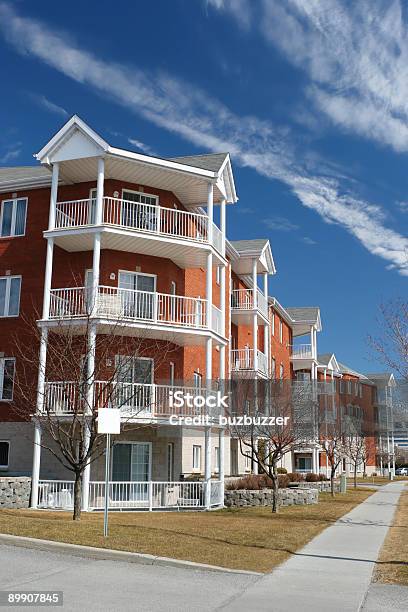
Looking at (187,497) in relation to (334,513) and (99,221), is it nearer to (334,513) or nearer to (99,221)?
(334,513)

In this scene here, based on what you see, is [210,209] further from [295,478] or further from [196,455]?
[295,478]

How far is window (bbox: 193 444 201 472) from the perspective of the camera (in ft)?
95.7

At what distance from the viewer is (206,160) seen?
2770 cm

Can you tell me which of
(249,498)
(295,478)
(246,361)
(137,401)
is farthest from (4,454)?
(295,478)

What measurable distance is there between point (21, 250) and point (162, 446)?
9.54 metres

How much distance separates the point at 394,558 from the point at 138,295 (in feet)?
49.4

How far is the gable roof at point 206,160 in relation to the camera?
26.7 meters

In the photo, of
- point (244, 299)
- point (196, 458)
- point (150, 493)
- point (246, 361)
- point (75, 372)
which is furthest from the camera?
point (244, 299)

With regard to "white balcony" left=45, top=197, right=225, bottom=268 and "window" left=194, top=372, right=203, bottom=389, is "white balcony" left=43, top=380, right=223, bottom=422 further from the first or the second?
"white balcony" left=45, top=197, right=225, bottom=268

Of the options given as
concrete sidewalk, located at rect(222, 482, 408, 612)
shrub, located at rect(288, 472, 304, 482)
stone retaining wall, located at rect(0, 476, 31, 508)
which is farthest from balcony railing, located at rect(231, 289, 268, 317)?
concrete sidewalk, located at rect(222, 482, 408, 612)

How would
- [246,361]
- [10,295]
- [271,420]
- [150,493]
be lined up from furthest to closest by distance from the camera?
1. [246,361]
2. [10,295]
3. [271,420]
4. [150,493]

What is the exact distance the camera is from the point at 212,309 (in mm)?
27078

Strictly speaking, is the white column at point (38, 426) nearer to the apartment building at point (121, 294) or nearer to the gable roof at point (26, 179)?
the apartment building at point (121, 294)

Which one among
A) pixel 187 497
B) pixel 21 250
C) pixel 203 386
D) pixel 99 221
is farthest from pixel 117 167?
pixel 187 497
